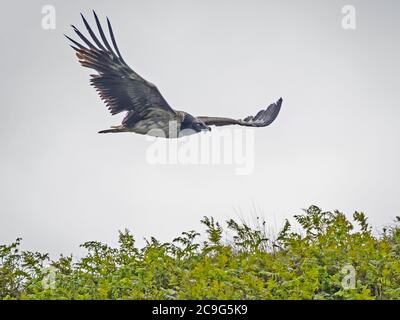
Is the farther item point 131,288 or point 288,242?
point 288,242

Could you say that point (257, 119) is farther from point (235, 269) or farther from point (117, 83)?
point (235, 269)

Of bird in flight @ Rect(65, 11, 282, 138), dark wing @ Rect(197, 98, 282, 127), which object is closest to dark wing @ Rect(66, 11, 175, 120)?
bird in flight @ Rect(65, 11, 282, 138)

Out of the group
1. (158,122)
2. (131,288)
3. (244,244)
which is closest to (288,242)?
(244,244)

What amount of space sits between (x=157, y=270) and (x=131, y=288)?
1.97 ft

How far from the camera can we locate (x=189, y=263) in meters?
8.28

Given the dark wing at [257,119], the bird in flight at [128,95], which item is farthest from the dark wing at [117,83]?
the dark wing at [257,119]

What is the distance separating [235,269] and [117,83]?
437cm

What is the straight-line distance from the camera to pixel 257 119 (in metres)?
13.9

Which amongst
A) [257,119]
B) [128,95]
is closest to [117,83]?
[128,95]

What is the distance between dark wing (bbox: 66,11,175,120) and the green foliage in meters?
2.76

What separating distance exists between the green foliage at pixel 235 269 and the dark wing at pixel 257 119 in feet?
12.3
